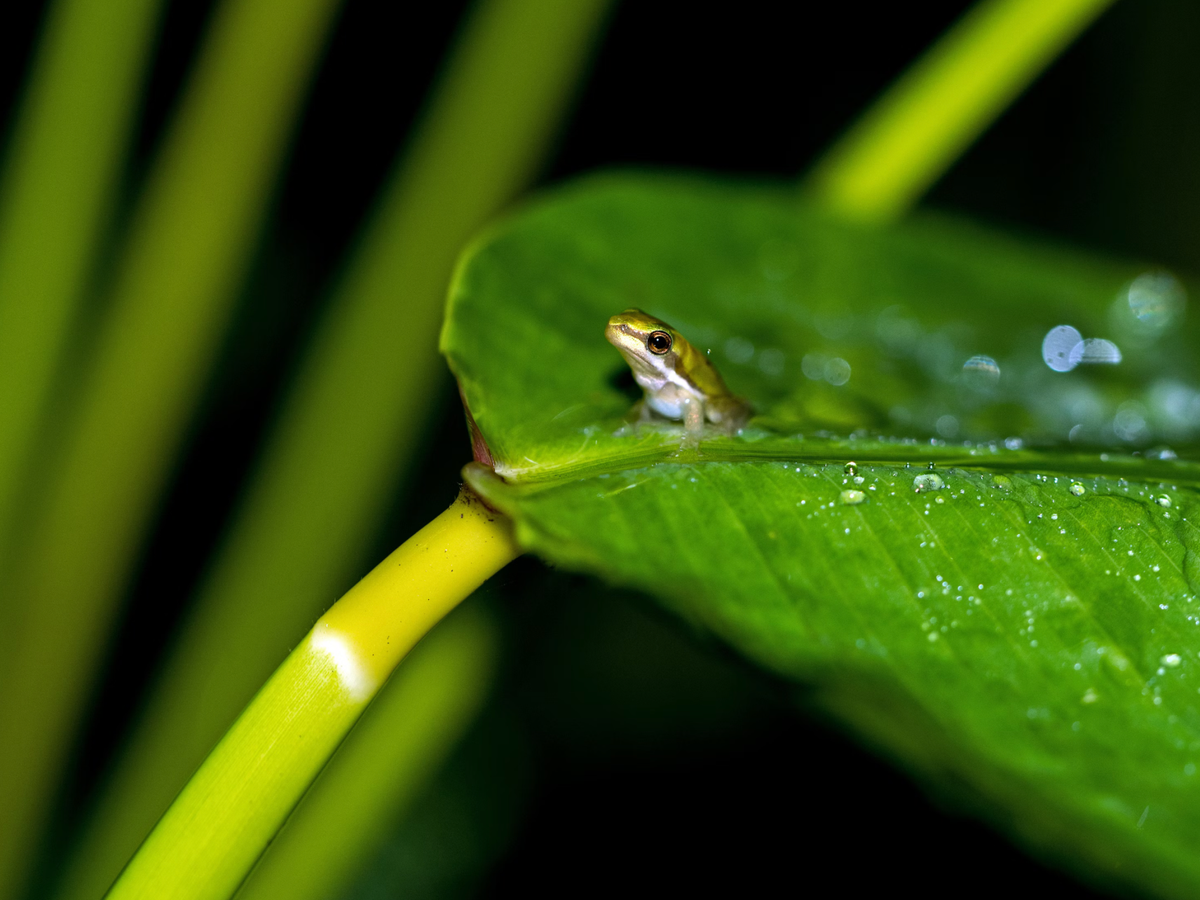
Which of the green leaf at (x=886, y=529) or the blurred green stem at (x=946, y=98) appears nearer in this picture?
the green leaf at (x=886, y=529)

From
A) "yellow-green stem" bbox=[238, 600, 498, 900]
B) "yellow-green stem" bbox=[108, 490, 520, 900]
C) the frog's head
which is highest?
the frog's head

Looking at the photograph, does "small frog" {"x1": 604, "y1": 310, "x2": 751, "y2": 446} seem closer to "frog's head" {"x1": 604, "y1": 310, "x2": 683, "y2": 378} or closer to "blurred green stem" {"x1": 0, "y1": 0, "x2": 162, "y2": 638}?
"frog's head" {"x1": 604, "y1": 310, "x2": 683, "y2": 378}

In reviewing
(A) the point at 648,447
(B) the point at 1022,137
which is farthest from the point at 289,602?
(B) the point at 1022,137

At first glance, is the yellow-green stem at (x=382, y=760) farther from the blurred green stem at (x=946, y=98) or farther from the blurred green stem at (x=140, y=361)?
the blurred green stem at (x=946, y=98)

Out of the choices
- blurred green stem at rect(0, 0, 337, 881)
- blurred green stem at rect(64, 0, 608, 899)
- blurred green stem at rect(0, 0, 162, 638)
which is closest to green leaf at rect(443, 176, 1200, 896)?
blurred green stem at rect(64, 0, 608, 899)

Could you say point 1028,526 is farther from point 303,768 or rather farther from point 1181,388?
point 1181,388

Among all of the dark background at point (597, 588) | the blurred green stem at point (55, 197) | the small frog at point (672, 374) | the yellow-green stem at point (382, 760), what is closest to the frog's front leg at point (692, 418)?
the small frog at point (672, 374)
